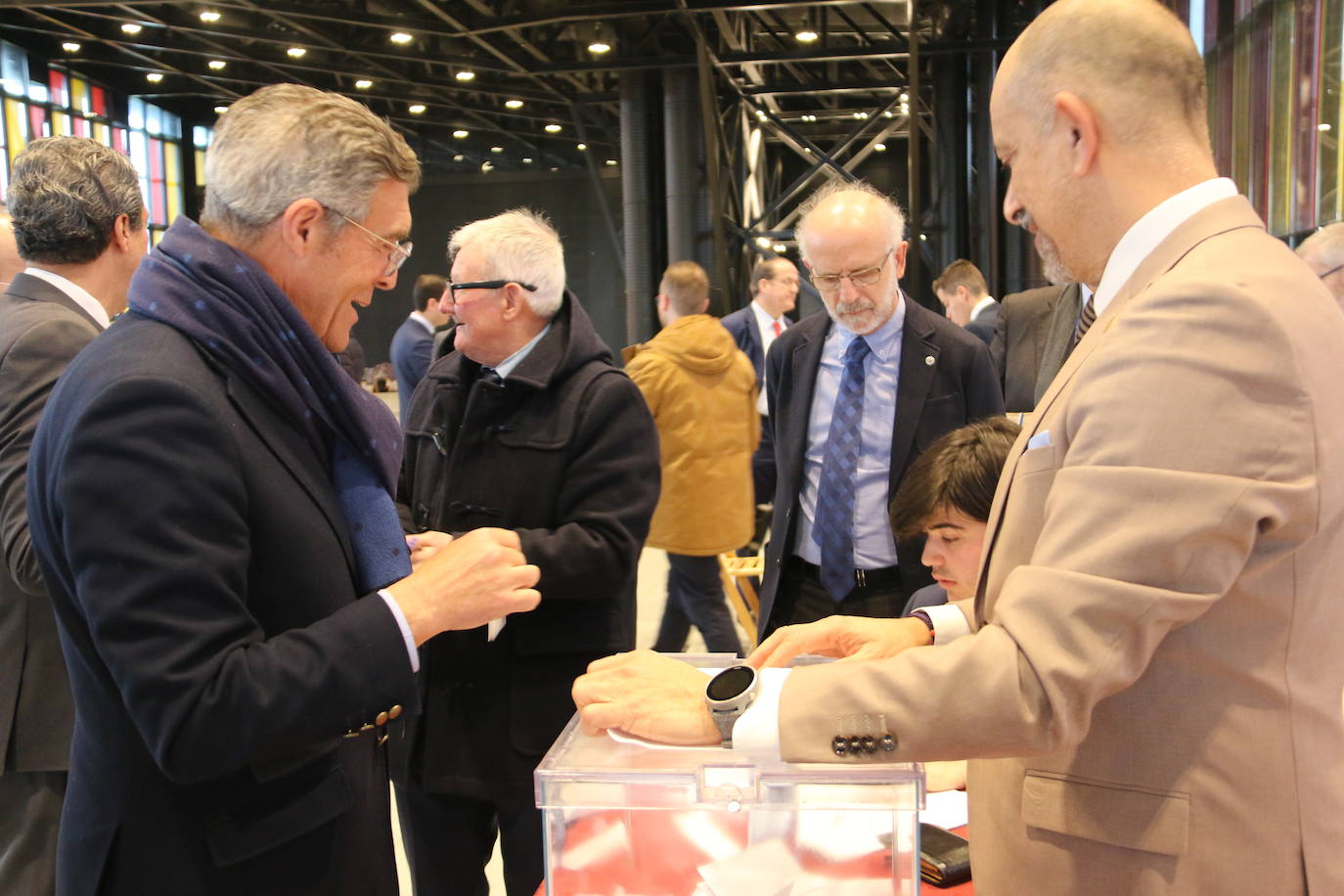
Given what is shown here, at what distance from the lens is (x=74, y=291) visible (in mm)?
2260

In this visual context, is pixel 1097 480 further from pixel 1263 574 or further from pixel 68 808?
pixel 68 808

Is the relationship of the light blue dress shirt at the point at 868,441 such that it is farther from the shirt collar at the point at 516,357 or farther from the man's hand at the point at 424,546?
the man's hand at the point at 424,546

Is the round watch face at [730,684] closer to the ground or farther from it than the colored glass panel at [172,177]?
closer to the ground

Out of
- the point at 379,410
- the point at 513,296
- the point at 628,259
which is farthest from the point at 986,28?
the point at 379,410

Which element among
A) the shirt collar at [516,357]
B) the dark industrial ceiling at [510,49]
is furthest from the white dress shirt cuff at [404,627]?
the dark industrial ceiling at [510,49]

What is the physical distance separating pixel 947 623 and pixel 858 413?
1365 mm

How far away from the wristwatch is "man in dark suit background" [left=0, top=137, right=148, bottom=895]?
1.50m

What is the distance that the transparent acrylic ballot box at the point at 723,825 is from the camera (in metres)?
1.10

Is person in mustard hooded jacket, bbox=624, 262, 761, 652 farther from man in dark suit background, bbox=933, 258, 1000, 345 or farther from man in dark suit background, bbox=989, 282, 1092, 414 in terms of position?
man in dark suit background, bbox=933, 258, 1000, 345

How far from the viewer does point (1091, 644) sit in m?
1.02

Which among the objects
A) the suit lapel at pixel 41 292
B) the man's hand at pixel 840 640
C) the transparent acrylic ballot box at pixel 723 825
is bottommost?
the transparent acrylic ballot box at pixel 723 825

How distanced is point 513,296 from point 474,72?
16.5 metres

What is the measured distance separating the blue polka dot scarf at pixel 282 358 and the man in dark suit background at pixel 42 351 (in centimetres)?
83

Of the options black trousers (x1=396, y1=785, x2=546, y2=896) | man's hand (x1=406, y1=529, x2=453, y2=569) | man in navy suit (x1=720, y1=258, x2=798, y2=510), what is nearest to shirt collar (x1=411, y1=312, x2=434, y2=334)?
man in navy suit (x1=720, y1=258, x2=798, y2=510)
